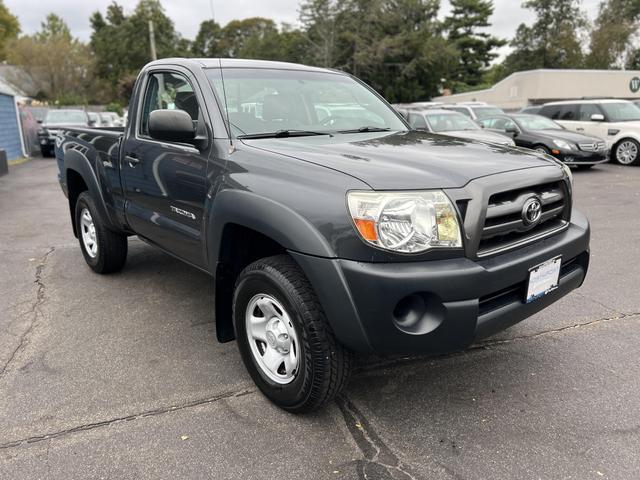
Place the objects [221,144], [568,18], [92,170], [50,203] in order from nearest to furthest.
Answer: [221,144]
[92,170]
[50,203]
[568,18]

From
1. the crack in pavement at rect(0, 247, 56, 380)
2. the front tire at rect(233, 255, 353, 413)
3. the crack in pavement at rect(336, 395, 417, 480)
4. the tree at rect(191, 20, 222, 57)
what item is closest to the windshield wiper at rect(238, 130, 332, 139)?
the front tire at rect(233, 255, 353, 413)

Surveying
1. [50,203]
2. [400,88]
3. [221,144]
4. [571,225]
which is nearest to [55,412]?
[221,144]

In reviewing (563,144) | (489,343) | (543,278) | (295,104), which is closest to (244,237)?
(295,104)

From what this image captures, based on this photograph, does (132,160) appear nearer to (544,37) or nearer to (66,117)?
(66,117)

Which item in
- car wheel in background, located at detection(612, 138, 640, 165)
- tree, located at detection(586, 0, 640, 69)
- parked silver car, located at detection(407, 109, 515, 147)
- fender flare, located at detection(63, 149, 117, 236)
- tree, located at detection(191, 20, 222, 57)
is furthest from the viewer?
tree, located at detection(191, 20, 222, 57)

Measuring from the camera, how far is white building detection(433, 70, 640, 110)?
3000cm

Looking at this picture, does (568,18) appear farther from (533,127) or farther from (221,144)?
(221,144)

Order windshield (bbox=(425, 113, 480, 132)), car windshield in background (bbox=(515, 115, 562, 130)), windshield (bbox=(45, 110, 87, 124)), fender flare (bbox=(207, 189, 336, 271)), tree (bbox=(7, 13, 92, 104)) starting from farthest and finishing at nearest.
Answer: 1. tree (bbox=(7, 13, 92, 104))
2. windshield (bbox=(45, 110, 87, 124))
3. car windshield in background (bbox=(515, 115, 562, 130))
4. windshield (bbox=(425, 113, 480, 132))
5. fender flare (bbox=(207, 189, 336, 271))

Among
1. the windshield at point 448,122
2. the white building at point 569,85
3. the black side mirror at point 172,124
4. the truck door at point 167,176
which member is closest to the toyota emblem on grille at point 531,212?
the truck door at point 167,176

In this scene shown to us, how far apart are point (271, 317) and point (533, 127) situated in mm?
11934

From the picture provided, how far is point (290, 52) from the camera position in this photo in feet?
152

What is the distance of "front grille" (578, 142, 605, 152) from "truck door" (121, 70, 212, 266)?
10740 mm

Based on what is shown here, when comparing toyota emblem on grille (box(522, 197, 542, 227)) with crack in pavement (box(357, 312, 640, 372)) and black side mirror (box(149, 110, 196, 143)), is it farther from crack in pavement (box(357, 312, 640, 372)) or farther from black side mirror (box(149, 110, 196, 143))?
black side mirror (box(149, 110, 196, 143))

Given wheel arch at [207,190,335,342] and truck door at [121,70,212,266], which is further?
truck door at [121,70,212,266]
